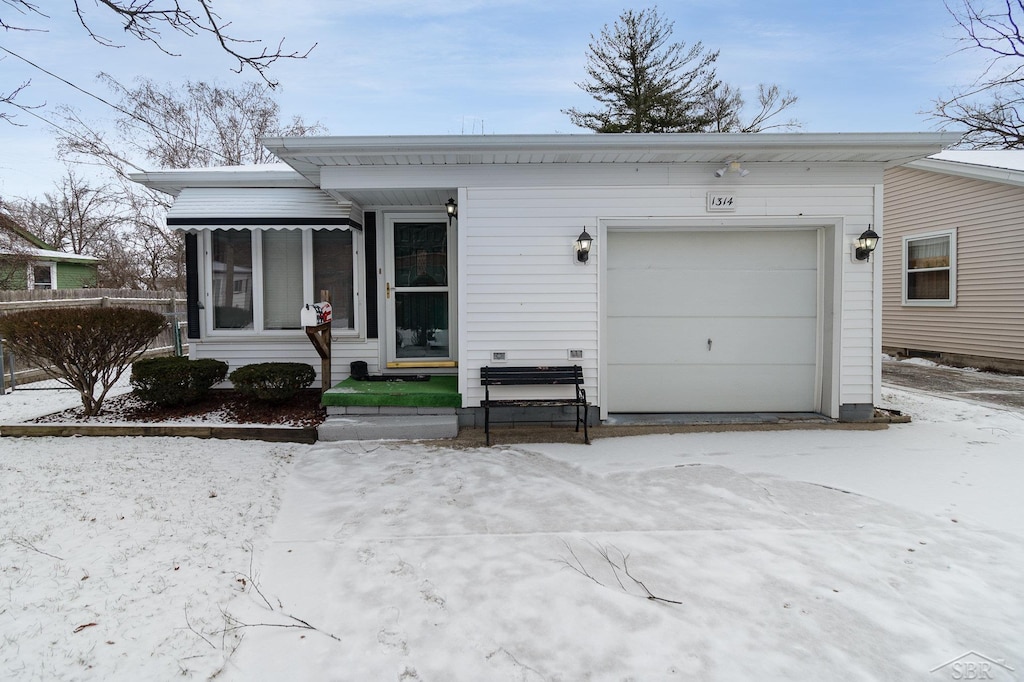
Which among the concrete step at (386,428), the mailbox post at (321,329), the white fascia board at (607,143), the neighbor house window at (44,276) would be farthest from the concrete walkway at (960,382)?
the neighbor house window at (44,276)

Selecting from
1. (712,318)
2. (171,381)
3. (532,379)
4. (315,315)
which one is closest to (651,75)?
(712,318)

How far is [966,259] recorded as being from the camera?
9.60 m

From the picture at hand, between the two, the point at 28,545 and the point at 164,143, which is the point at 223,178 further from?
the point at 164,143

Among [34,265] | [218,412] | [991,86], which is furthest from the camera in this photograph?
[34,265]

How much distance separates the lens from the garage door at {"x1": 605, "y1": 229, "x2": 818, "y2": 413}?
20.0 ft

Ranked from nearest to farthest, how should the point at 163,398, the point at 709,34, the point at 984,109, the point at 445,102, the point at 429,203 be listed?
the point at 163,398 < the point at 429,203 < the point at 445,102 < the point at 984,109 < the point at 709,34

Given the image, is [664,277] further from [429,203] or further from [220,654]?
[220,654]

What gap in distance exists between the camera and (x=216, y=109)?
19.1 m

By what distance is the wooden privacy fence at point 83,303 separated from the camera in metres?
8.50

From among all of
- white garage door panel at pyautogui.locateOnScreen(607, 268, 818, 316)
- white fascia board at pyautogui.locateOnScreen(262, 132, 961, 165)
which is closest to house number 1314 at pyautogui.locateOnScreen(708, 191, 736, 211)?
white fascia board at pyautogui.locateOnScreen(262, 132, 961, 165)

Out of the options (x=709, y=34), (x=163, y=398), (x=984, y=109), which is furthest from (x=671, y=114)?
(x=163, y=398)

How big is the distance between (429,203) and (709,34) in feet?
55.6
